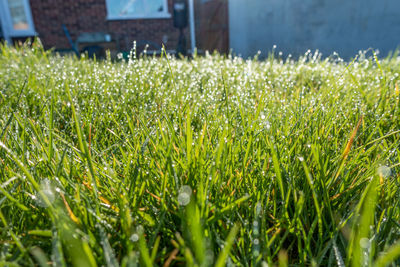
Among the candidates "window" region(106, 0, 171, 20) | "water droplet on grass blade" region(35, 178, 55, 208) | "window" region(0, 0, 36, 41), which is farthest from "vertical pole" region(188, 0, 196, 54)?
"water droplet on grass blade" region(35, 178, 55, 208)

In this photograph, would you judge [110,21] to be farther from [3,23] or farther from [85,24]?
[3,23]

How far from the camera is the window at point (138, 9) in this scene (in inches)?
395

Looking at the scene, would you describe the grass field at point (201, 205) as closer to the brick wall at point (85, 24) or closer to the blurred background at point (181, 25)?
the blurred background at point (181, 25)

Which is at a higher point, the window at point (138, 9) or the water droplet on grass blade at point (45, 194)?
the window at point (138, 9)

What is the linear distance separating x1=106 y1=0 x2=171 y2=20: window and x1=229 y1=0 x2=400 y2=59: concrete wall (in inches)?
90.5

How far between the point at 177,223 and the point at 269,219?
0.77ft

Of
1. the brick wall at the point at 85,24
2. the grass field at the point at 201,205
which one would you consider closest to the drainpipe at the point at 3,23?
the brick wall at the point at 85,24

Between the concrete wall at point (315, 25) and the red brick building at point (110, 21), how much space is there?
0.84 meters

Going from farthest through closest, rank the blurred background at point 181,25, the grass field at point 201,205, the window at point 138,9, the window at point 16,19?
the window at point 138,9, the window at point 16,19, the blurred background at point 181,25, the grass field at point 201,205

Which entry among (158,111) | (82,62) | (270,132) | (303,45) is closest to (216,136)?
(270,132)

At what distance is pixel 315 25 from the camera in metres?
7.41

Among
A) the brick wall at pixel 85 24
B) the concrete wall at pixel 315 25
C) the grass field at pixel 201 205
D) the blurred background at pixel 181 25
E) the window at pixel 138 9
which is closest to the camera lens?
the grass field at pixel 201 205

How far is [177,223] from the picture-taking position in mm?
739

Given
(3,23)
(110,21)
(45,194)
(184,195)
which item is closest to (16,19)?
(3,23)
